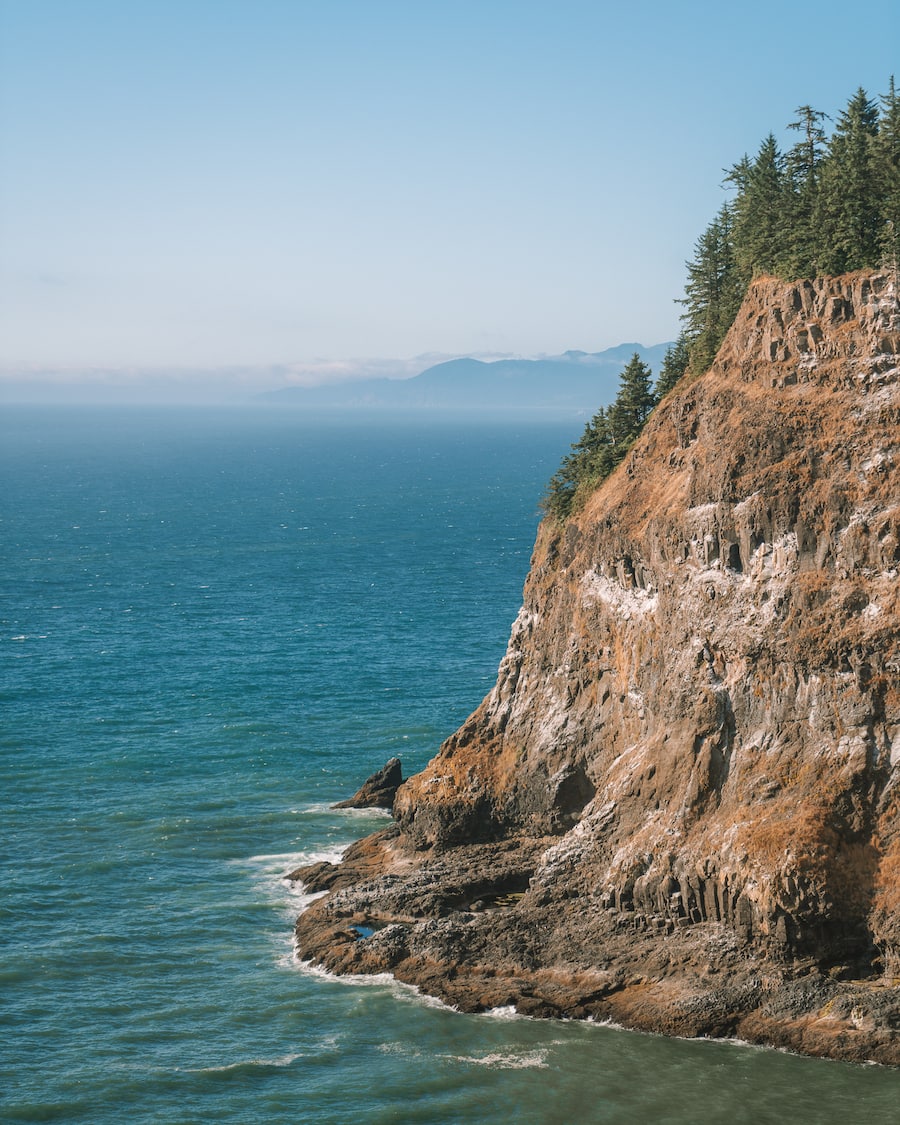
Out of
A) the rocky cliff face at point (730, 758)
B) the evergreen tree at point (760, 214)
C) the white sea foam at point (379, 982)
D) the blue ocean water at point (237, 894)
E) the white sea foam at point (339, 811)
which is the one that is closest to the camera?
the blue ocean water at point (237, 894)

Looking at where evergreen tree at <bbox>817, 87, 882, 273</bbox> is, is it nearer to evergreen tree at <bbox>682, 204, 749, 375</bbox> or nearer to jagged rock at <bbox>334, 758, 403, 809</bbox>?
evergreen tree at <bbox>682, 204, 749, 375</bbox>

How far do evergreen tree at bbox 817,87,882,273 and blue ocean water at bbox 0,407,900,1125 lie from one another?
120 ft

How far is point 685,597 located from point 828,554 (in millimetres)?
7643

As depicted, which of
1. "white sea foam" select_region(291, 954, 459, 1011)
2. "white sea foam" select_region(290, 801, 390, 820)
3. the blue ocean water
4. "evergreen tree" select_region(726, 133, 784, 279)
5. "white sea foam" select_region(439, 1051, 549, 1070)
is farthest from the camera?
"white sea foam" select_region(290, 801, 390, 820)

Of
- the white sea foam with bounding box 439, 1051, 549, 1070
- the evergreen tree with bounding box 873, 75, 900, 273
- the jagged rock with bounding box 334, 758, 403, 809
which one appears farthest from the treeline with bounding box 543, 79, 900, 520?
the white sea foam with bounding box 439, 1051, 549, 1070

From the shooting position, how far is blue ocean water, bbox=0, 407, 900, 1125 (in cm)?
5025

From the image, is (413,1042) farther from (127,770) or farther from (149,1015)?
(127,770)

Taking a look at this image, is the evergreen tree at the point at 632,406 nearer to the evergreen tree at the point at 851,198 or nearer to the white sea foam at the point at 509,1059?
the evergreen tree at the point at 851,198

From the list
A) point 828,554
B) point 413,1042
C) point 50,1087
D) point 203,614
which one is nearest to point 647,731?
point 828,554

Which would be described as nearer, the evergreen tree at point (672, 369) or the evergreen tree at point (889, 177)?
the evergreen tree at point (889, 177)

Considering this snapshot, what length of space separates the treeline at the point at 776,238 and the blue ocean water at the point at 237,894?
2840 cm

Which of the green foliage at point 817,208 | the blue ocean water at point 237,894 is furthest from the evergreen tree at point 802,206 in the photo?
the blue ocean water at point 237,894

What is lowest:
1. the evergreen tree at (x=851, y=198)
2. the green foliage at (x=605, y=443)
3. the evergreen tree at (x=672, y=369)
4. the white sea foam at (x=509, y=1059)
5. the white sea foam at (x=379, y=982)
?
the white sea foam at (x=509, y=1059)

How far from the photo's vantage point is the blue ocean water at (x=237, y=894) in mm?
50250
